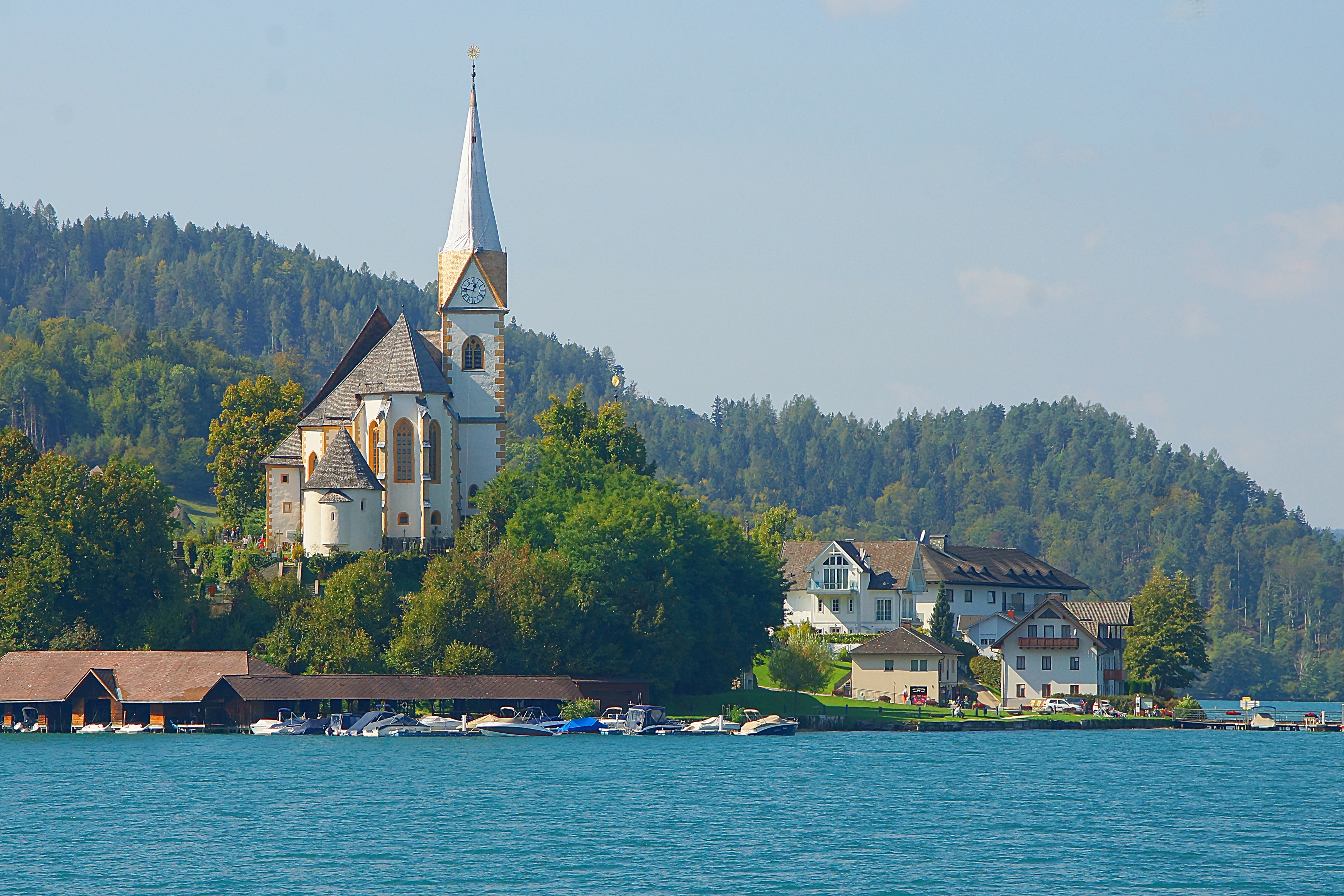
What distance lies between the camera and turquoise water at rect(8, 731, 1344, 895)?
47250 mm

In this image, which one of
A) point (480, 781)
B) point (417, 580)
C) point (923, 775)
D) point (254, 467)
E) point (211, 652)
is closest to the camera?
point (480, 781)

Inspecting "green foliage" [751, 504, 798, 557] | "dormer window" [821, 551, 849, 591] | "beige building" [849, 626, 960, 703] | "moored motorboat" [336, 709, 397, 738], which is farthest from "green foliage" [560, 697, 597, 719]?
"dormer window" [821, 551, 849, 591]

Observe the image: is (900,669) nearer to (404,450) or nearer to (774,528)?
(404,450)

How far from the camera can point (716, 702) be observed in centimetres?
9712

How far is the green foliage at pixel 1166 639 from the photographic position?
11519 cm

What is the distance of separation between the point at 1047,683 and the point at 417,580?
40.8 meters

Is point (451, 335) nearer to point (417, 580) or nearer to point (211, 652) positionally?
point (417, 580)

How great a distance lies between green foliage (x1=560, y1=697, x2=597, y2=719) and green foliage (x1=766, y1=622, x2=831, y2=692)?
57.5 ft

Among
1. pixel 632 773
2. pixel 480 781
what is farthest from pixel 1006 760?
pixel 480 781

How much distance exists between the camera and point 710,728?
91188 mm

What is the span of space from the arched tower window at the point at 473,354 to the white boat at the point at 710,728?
24.0 m

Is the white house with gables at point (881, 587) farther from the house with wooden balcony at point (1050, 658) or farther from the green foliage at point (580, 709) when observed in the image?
the green foliage at point (580, 709)

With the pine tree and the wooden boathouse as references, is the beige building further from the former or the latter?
the wooden boathouse

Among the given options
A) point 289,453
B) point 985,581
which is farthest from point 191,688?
point 985,581
